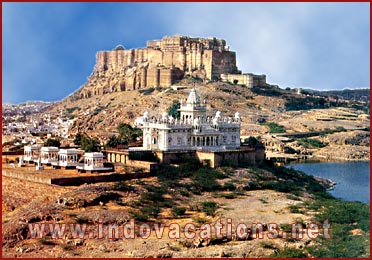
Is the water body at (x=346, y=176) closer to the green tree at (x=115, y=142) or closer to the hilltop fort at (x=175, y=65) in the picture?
the green tree at (x=115, y=142)

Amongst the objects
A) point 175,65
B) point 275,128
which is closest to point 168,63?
point 175,65

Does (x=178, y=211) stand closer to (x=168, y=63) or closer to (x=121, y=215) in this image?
(x=121, y=215)

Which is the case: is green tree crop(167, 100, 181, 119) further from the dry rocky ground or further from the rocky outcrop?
the dry rocky ground

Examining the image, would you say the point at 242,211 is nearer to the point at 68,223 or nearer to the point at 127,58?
the point at 68,223

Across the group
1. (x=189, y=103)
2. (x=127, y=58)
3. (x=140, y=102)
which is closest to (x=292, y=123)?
(x=140, y=102)

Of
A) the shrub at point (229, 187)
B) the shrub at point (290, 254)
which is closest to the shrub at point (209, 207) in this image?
the shrub at point (229, 187)

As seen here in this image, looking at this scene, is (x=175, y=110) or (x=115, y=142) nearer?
(x=115, y=142)
